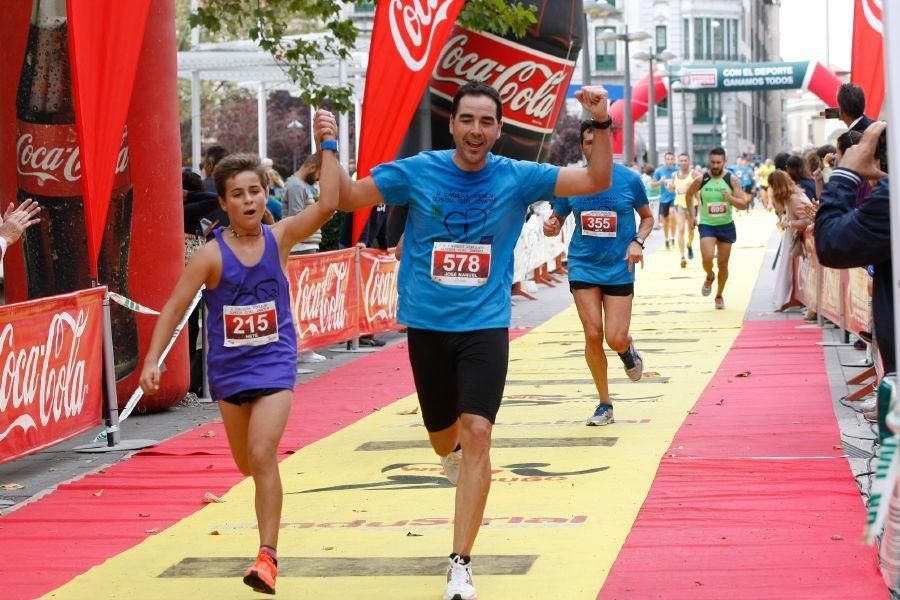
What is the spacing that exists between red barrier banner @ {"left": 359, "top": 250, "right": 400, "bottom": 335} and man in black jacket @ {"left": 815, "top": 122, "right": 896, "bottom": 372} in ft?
36.6

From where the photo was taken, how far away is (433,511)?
7797 mm

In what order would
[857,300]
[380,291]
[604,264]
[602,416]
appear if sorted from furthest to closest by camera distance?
[380,291] < [857,300] < [604,264] < [602,416]

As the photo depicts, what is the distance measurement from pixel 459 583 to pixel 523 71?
936 cm

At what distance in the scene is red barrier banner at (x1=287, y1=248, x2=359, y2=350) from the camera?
14461 millimetres

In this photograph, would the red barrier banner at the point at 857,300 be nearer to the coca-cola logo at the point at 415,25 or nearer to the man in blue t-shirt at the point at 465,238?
the coca-cola logo at the point at 415,25

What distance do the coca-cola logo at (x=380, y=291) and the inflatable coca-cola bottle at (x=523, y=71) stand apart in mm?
2450

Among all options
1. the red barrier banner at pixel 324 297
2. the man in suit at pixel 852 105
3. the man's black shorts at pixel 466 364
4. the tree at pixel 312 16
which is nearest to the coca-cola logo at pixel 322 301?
the red barrier banner at pixel 324 297

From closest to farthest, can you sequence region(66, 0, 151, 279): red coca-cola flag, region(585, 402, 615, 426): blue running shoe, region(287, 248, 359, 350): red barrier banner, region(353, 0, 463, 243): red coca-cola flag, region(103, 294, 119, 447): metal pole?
region(66, 0, 151, 279): red coca-cola flag, region(103, 294, 119, 447): metal pole, region(585, 402, 615, 426): blue running shoe, region(353, 0, 463, 243): red coca-cola flag, region(287, 248, 359, 350): red barrier banner

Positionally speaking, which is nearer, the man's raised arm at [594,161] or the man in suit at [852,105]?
the man's raised arm at [594,161]

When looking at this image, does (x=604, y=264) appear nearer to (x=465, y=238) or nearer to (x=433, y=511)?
(x=433, y=511)

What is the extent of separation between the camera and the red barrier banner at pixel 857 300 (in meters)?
13.1

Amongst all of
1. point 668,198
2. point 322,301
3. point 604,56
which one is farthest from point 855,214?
point 604,56

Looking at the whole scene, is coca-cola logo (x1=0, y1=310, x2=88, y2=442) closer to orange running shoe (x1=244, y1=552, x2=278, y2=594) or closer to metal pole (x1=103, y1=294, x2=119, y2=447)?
metal pole (x1=103, y1=294, x2=119, y2=447)

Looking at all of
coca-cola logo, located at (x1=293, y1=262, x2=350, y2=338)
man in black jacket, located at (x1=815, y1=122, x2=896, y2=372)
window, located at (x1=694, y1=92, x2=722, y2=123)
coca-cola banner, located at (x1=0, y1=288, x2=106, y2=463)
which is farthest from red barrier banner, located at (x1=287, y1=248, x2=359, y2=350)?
window, located at (x1=694, y1=92, x2=722, y2=123)
